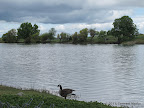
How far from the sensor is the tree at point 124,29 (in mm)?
166250

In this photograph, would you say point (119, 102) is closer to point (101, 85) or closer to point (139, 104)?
point (139, 104)

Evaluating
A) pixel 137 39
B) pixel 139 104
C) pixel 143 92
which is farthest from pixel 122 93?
pixel 137 39

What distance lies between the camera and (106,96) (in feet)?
72.2

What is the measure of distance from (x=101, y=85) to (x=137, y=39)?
16092 cm

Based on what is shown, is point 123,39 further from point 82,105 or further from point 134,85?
point 82,105

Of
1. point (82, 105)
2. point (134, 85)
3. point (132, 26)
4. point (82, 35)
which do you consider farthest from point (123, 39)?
point (82, 105)

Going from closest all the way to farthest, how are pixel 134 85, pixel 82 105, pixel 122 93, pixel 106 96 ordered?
pixel 82 105, pixel 106 96, pixel 122 93, pixel 134 85

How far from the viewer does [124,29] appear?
166m

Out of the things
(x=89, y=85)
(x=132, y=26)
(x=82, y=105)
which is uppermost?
(x=132, y=26)

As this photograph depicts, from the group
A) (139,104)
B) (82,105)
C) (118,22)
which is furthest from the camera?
(118,22)

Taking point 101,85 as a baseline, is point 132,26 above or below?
above

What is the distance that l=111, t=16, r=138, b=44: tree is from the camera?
6545 inches

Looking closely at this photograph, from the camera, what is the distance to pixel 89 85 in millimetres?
27484

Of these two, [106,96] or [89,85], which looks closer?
[106,96]
